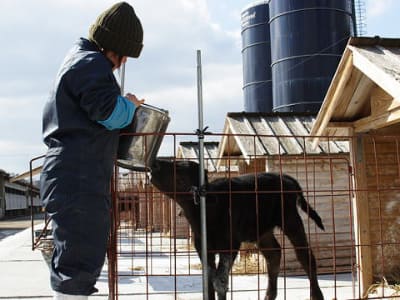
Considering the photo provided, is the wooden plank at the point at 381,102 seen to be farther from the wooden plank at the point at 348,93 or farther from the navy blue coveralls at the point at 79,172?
the navy blue coveralls at the point at 79,172

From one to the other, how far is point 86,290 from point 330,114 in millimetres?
5002

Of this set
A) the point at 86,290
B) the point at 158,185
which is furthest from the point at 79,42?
the point at 158,185

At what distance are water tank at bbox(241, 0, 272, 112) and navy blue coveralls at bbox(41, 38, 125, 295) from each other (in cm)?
2274

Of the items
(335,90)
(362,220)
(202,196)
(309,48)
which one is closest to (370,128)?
(335,90)

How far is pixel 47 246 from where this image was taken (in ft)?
27.1

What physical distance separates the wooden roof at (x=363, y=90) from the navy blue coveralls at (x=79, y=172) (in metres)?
3.47

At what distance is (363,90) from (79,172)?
5009mm

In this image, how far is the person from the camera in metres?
2.65

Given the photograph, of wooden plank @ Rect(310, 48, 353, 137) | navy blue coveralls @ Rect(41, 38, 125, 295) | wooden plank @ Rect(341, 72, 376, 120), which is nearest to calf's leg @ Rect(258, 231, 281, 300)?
wooden plank @ Rect(310, 48, 353, 137)

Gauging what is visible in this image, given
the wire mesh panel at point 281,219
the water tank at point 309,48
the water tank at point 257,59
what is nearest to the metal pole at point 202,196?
Result: the wire mesh panel at point 281,219

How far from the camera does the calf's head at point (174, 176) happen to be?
517 cm

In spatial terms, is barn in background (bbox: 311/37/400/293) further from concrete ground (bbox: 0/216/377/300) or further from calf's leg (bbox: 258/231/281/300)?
calf's leg (bbox: 258/231/281/300)

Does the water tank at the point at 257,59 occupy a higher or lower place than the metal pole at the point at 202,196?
higher

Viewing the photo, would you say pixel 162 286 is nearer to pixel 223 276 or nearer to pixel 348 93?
pixel 223 276
